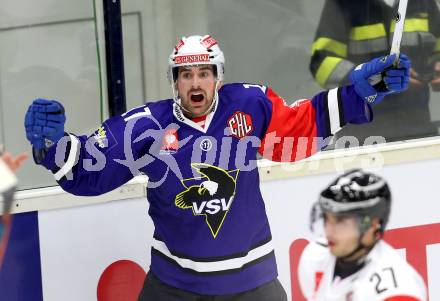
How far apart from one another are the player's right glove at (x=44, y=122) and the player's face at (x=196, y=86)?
0.40 metres

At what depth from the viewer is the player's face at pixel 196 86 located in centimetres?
345

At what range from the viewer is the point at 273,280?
12.1ft

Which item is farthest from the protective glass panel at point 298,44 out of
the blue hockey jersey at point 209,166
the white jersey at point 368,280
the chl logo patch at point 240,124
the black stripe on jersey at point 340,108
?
the white jersey at point 368,280

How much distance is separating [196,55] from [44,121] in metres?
0.53

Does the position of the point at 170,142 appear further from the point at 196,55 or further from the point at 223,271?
the point at 223,271

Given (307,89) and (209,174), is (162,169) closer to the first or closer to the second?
(209,174)

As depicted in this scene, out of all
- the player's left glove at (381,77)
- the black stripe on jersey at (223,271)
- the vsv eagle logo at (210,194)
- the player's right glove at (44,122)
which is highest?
the player's left glove at (381,77)

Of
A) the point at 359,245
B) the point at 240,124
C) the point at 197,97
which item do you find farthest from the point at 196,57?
the point at 359,245

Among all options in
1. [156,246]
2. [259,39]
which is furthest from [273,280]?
[259,39]

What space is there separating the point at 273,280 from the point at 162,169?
1.80 ft

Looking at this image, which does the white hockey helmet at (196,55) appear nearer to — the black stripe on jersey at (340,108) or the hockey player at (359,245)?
the black stripe on jersey at (340,108)

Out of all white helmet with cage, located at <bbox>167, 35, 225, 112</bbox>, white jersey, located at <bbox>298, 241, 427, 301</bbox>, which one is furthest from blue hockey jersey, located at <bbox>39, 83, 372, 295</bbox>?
white jersey, located at <bbox>298, 241, 427, 301</bbox>

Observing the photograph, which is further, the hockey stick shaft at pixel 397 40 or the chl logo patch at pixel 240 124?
the chl logo patch at pixel 240 124

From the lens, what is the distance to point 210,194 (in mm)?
3521
